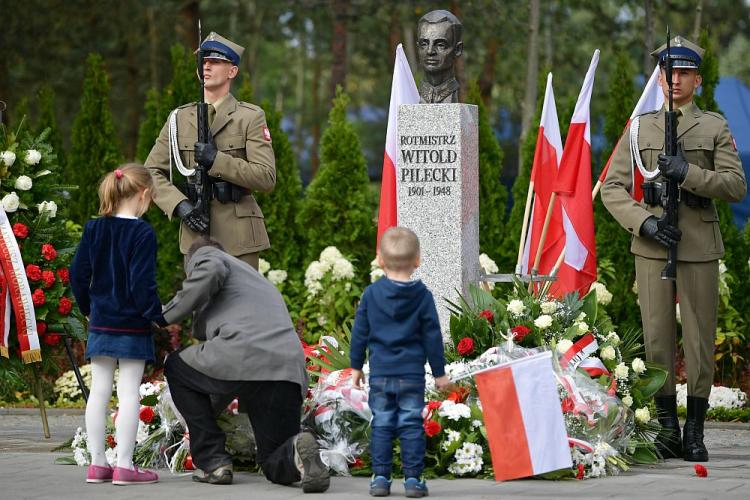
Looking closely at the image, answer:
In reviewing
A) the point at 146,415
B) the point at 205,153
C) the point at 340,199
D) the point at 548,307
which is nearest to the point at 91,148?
the point at 340,199

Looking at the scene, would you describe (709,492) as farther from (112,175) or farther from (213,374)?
(112,175)

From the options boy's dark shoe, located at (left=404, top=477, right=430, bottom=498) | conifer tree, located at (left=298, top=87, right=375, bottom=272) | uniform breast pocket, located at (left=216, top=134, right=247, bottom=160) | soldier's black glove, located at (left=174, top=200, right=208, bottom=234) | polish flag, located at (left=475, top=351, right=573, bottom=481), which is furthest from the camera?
conifer tree, located at (left=298, top=87, right=375, bottom=272)

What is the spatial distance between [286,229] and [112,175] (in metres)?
6.72

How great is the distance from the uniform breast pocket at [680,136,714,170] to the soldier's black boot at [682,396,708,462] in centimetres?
147

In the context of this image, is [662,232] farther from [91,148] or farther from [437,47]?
[91,148]

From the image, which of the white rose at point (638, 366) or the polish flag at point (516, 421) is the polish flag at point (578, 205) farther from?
the polish flag at point (516, 421)

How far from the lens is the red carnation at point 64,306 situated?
8852mm

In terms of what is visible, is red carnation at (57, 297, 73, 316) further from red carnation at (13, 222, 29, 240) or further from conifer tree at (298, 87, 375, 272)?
conifer tree at (298, 87, 375, 272)

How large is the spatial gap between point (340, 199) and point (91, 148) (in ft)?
9.14

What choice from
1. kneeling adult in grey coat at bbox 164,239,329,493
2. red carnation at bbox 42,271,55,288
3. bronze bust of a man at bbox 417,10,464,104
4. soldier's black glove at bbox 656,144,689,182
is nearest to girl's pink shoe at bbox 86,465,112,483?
kneeling adult in grey coat at bbox 164,239,329,493

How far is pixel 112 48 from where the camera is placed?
28.9 meters

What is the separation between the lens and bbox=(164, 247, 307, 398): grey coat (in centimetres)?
678

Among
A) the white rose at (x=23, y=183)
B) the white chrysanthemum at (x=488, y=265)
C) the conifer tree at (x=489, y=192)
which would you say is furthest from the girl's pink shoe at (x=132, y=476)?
the conifer tree at (x=489, y=192)

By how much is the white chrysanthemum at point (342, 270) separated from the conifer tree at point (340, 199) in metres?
0.62
